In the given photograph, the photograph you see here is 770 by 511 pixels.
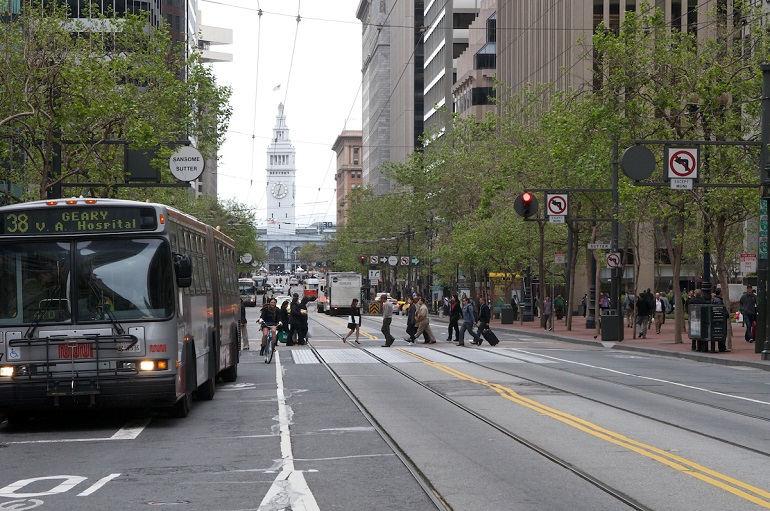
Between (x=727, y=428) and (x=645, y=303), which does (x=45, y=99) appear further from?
(x=645, y=303)

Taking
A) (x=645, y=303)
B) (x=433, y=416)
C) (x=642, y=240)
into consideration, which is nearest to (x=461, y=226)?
(x=642, y=240)

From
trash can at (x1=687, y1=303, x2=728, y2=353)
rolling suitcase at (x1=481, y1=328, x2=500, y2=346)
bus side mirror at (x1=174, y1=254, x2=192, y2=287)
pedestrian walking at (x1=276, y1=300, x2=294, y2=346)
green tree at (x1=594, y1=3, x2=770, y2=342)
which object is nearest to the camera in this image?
bus side mirror at (x1=174, y1=254, x2=192, y2=287)

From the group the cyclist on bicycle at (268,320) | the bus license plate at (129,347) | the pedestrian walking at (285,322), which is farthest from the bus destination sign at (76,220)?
the pedestrian walking at (285,322)

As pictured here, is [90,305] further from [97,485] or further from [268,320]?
[268,320]

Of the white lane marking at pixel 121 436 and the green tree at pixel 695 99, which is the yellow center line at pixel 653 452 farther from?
the green tree at pixel 695 99

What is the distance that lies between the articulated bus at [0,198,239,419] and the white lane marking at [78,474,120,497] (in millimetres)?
3767

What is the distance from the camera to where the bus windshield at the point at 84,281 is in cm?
1514

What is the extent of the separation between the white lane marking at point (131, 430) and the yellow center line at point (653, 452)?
5.65 meters

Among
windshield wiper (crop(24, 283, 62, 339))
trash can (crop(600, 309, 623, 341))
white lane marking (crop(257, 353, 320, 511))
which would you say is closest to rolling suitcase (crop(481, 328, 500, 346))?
trash can (crop(600, 309, 623, 341))

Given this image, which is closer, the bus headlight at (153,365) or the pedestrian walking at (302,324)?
the bus headlight at (153,365)

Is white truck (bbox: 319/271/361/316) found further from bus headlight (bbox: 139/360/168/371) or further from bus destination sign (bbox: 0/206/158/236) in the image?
bus headlight (bbox: 139/360/168/371)

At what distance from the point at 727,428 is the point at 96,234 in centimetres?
871

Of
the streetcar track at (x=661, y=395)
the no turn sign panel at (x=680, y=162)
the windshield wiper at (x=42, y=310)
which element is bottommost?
the streetcar track at (x=661, y=395)

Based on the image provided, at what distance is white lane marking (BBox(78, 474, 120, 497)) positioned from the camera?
10383mm
